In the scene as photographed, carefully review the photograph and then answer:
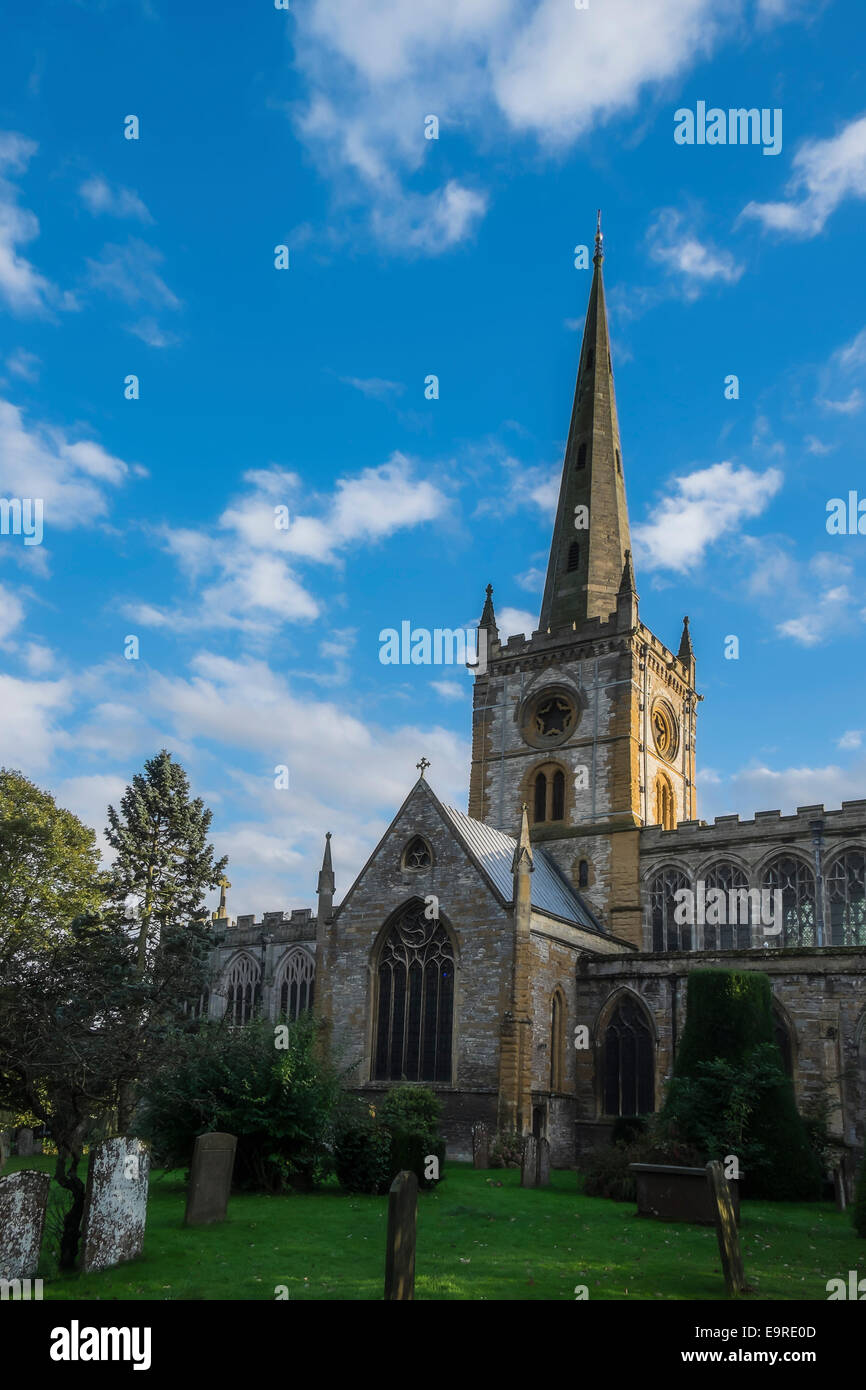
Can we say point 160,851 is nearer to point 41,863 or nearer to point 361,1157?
point 41,863

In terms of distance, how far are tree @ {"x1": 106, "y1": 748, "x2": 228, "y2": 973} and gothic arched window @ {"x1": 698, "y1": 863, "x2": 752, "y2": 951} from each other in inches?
720

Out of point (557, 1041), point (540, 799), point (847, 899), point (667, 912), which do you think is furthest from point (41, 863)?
point (847, 899)

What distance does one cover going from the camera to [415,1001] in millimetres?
31938

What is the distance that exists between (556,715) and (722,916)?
10917 mm

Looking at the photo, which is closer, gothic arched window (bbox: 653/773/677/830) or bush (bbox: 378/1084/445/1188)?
bush (bbox: 378/1084/445/1188)

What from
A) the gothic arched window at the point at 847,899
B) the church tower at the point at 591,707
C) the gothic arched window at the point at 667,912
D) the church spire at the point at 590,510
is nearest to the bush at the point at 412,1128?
the church tower at the point at 591,707

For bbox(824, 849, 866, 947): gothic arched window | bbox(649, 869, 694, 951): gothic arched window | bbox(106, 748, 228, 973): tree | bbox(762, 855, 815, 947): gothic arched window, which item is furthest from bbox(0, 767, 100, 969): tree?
bbox(824, 849, 866, 947): gothic arched window

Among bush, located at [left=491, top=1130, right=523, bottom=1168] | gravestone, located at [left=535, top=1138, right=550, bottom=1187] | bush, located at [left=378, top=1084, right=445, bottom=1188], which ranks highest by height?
bush, located at [left=378, top=1084, right=445, bottom=1188]

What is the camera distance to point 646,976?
103 ft

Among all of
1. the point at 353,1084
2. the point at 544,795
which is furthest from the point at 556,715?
the point at 353,1084

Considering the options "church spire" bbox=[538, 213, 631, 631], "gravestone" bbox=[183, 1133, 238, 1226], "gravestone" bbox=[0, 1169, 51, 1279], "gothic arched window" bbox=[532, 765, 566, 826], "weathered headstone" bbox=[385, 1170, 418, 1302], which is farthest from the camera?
"church spire" bbox=[538, 213, 631, 631]

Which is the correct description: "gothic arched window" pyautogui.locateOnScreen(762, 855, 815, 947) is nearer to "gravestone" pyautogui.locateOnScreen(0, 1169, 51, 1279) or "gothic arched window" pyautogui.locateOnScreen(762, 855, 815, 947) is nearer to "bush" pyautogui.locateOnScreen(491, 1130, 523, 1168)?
"bush" pyautogui.locateOnScreen(491, 1130, 523, 1168)

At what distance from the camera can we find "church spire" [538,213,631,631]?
47156 millimetres

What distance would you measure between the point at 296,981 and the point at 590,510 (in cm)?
2520
